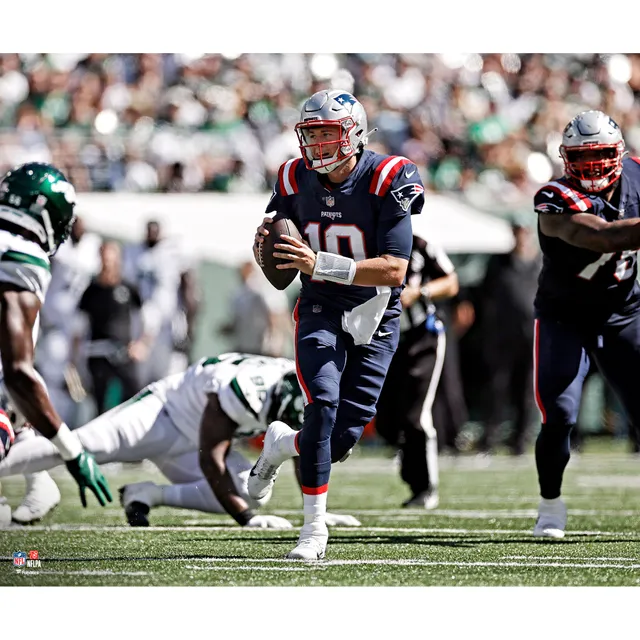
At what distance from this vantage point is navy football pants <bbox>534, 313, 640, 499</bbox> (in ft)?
16.8

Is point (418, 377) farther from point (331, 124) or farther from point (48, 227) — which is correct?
point (48, 227)

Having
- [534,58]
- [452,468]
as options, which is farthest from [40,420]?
[534,58]

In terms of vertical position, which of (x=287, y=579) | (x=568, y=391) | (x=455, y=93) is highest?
(x=455, y=93)

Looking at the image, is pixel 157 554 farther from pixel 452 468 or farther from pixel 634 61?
pixel 634 61

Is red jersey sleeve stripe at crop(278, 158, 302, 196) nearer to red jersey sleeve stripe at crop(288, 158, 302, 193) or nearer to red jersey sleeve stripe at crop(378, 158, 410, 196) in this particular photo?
red jersey sleeve stripe at crop(288, 158, 302, 193)

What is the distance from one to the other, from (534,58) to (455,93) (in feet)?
2.55

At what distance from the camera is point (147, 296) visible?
9.98 m

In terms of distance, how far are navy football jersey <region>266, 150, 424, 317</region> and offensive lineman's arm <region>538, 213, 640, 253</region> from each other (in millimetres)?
621

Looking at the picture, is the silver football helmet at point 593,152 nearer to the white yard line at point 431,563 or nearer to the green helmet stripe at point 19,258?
the white yard line at point 431,563

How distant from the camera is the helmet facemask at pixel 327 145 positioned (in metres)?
4.61

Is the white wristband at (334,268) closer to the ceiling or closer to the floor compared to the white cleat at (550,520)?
closer to the ceiling

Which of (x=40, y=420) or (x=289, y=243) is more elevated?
(x=289, y=243)

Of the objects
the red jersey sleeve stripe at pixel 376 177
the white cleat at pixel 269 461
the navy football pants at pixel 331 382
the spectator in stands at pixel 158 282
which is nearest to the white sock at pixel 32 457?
the white cleat at pixel 269 461

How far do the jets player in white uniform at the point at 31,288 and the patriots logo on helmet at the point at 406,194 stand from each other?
110 centimetres
